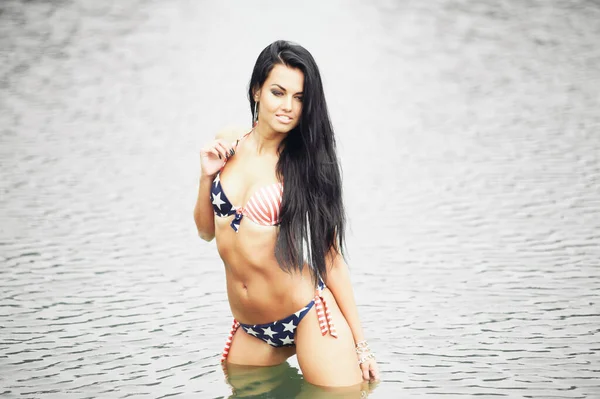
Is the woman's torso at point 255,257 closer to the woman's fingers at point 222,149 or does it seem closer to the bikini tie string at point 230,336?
the woman's fingers at point 222,149

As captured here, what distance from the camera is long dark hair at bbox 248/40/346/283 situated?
448 cm

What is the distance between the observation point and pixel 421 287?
6980mm

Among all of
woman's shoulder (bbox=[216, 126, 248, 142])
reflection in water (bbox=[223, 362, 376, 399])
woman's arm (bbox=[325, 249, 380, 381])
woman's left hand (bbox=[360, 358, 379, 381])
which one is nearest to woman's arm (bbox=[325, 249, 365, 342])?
woman's arm (bbox=[325, 249, 380, 381])

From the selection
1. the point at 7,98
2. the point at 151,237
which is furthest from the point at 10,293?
the point at 7,98

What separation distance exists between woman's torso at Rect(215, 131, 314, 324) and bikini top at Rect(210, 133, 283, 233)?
0.6 inches

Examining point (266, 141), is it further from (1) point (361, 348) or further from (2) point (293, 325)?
(1) point (361, 348)

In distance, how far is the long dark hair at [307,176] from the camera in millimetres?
4484

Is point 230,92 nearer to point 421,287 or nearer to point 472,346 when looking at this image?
point 421,287

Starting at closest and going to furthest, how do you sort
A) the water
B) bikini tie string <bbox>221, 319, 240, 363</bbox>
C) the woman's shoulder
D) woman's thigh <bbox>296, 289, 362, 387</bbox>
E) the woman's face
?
the woman's face < woman's thigh <bbox>296, 289, 362, 387</bbox> < the woman's shoulder < bikini tie string <bbox>221, 319, 240, 363</bbox> < the water

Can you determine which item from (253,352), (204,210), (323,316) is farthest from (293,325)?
(204,210)

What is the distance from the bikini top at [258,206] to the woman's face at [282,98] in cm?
31

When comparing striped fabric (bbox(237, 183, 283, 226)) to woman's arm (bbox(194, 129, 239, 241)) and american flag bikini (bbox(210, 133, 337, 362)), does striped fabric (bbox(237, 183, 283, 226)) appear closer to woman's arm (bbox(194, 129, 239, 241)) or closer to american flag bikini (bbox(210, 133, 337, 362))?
american flag bikini (bbox(210, 133, 337, 362))

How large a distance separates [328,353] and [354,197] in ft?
17.0

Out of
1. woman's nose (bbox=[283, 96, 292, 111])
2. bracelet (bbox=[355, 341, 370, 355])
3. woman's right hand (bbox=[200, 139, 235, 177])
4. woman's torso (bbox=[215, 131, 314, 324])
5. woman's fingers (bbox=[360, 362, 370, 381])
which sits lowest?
woman's fingers (bbox=[360, 362, 370, 381])
